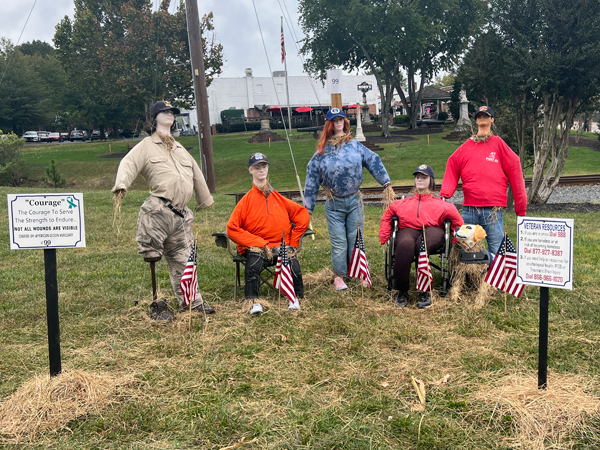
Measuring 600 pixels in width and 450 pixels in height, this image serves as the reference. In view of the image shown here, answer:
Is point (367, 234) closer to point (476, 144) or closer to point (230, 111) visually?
point (476, 144)

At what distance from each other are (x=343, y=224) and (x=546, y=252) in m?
2.98

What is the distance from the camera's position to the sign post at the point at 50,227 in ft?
11.3

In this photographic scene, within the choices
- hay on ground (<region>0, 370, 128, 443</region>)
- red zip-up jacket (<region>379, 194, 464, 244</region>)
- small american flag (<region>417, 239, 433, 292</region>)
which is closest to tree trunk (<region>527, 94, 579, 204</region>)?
red zip-up jacket (<region>379, 194, 464, 244</region>)

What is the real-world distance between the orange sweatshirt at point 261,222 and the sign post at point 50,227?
6.87 feet

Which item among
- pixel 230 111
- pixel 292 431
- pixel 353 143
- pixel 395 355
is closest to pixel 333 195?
pixel 353 143

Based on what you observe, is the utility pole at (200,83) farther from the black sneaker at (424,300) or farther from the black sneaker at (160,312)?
the black sneaker at (424,300)

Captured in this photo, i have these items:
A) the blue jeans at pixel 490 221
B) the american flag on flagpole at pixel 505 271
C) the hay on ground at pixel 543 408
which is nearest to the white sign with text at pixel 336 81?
the blue jeans at pixel 490 221

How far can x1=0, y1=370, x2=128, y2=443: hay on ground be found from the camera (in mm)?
3232

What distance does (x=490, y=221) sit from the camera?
5586mm

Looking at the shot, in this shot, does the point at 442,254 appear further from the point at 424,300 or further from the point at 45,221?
the point at 45,221

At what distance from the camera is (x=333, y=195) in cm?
589

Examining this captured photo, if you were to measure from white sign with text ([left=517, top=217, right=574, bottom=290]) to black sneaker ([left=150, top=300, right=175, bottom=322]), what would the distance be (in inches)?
127

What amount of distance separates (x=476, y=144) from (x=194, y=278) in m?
3.14

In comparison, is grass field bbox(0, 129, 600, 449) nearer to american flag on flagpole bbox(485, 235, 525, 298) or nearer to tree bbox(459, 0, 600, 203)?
american flag on flagpole bbox(485, 235, 525, 298)
